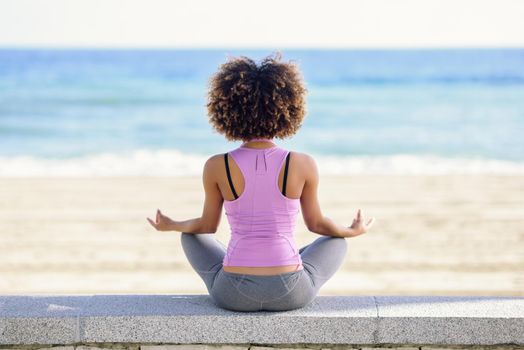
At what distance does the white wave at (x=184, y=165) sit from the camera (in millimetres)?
12938

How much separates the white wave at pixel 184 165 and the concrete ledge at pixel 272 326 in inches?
370

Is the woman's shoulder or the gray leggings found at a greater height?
the woman's shoulder

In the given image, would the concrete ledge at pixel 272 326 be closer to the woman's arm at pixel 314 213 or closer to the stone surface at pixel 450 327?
the stone surface at pixel 450 327

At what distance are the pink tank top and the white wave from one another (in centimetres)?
936

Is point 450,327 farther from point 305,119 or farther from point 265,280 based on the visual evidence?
point 305,119

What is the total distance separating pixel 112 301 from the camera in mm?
3135

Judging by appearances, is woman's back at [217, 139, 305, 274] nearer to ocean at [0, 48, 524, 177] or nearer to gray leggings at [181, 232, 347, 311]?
gray leggings at [181, 232, 347, 311]

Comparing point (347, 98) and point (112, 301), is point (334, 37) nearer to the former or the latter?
point (347, 98)

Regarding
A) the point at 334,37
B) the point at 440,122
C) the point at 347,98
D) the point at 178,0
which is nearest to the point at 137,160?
the point at 440,122

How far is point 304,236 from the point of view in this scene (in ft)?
23.7

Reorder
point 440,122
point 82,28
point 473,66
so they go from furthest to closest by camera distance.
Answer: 1. point 82,28
2. point 473,66
3. point 440,122

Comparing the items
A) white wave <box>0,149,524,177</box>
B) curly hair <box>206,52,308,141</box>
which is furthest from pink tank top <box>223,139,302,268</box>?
white wave <box>0,149,524,177</box>

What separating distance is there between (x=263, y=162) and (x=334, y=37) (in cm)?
4419

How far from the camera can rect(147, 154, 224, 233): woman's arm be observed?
10.1 feet
